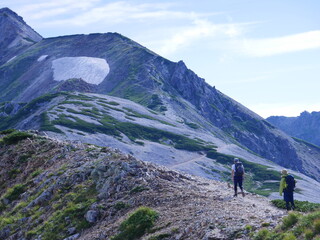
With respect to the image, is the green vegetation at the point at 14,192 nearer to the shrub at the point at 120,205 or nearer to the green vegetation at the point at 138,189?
the shrub at the point at 120,205

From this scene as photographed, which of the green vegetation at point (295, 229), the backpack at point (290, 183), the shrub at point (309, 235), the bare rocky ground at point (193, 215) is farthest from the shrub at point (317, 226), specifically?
the backpack at point (290, 183)

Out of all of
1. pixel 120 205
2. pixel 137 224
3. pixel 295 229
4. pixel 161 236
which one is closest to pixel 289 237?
pixel 295 229

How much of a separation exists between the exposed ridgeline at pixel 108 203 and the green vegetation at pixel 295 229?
2.99 ft

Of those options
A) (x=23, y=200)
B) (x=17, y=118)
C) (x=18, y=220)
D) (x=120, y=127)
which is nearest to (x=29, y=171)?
(x=23, y=200)

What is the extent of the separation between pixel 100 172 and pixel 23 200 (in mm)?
6605

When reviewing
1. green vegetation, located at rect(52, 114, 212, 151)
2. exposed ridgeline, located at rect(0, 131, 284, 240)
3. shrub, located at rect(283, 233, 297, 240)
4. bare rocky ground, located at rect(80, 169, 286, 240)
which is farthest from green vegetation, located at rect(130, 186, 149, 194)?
green vegetation, located at rect(52, 114, 212, 151)

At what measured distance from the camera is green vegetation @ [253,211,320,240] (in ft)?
43.4

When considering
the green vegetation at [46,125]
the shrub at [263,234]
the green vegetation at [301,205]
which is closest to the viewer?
the shrub at [263,234]

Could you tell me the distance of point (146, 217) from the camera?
64.1 feet

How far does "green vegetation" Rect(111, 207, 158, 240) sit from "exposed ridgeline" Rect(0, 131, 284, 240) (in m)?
0.07

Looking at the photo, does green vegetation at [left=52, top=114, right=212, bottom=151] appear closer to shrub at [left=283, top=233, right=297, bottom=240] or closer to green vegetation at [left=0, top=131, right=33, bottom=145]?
green vegetation at [left=0, top=131, right=33, bottom=145]

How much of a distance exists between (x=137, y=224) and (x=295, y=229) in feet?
26.9

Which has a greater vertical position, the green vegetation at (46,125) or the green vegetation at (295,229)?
the green vegetation at (295,229)

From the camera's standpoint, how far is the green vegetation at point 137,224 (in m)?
19.1
